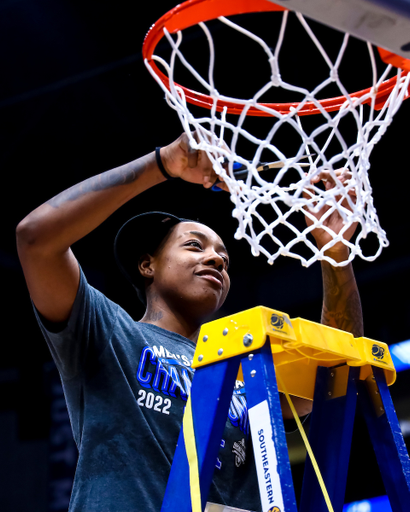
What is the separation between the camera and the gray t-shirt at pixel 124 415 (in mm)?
1328

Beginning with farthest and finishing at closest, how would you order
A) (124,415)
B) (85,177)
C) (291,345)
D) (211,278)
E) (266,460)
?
(85,177), (211,278), (124,415), (291,345), (266,460)

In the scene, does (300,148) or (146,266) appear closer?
(300,148)

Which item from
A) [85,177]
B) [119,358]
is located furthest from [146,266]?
[85,177]

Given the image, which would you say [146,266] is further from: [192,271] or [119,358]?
[119,358]

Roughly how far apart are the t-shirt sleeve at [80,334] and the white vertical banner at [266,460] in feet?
1.79

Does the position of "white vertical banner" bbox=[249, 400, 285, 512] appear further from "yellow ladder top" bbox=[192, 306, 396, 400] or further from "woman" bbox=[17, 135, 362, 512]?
"woman" bbox=[17, 135, 362, 512]

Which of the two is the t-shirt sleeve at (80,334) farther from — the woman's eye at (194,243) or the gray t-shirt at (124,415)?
the woman's eye at (194,243)

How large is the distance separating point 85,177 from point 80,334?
2.15 m

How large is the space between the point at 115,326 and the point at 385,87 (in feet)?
2.79

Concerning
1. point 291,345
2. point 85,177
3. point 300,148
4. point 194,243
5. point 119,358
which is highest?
point 85,177

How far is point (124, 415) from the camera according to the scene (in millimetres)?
1406

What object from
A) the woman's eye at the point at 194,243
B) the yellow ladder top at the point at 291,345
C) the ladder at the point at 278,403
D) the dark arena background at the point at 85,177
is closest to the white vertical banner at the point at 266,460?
the ladder at the point at 278,403

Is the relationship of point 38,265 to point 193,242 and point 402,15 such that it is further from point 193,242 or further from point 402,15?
point 402,15

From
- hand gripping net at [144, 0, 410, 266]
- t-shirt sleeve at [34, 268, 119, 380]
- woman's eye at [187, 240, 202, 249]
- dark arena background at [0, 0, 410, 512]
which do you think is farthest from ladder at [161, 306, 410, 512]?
dark arena background at [0, 0, 410, 512]
